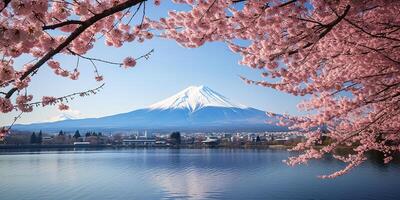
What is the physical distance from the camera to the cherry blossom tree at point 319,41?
362 cm

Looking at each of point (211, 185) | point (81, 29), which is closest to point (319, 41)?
point (81, 29)

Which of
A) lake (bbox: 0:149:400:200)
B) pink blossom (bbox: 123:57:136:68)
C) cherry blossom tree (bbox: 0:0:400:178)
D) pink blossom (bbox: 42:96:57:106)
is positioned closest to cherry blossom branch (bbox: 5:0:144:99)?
cherry blossom tree (bbox: 0:0:400:178)

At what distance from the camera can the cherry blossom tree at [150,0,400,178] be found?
3625 millimetres

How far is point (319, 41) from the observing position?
4.71 m

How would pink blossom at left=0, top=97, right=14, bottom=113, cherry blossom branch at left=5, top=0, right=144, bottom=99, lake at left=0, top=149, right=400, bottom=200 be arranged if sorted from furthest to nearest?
lake at left=0, top=149, right=400, bottom=200
pink blossom at left=0, top=97, right=14, bottom=113
cherry blossom branch at left=5, top=0, right=144, bottom=99

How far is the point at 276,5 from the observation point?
3.65 meters

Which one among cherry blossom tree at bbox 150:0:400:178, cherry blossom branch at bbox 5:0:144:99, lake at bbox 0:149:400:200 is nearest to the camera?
cherry blossom branch at bbox 5:0:144:99

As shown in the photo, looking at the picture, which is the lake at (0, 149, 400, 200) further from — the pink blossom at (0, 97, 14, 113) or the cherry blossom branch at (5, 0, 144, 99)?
the cherry blossom branch at (5, 0, 144, 99)

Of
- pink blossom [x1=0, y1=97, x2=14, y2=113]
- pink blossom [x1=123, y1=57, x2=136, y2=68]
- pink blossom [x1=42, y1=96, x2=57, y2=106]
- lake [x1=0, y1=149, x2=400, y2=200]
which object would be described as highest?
pink blossom [x1=123, y1=57, x2=136, y2=68]

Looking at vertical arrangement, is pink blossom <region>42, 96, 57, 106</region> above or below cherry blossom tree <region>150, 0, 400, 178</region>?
below

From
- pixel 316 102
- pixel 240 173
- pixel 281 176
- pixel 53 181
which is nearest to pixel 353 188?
pixel 281 176

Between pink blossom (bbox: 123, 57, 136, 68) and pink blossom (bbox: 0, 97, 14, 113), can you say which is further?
pink blossom (bbox: 123, 57, 136, 68)

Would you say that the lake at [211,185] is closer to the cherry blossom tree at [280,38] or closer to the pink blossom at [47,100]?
the cherry blossom tree at [280,38]

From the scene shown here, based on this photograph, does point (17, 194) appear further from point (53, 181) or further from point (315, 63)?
point (315, 63)
